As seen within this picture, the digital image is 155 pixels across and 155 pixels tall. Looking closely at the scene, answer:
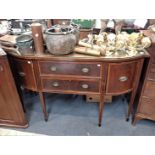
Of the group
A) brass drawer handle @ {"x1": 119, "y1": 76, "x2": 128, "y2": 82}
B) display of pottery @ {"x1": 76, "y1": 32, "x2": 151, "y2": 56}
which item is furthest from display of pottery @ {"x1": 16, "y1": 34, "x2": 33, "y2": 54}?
brass drawer handle @ {"x1": 119, "y1": 76, "x2": 128, "y2": 82}

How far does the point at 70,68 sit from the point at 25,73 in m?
0.41

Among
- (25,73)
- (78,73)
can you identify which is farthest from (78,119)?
(25,73)

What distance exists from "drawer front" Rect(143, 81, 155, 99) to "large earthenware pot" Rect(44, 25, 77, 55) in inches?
27.1

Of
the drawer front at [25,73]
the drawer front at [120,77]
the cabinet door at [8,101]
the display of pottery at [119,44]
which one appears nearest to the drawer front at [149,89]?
the drawer front at [120,77]

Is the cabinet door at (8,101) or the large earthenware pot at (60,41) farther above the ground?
the large earthenware pot at (60,41)

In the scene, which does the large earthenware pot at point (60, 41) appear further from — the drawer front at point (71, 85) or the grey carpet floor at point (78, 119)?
the grey carpet floor at point (78, 119)

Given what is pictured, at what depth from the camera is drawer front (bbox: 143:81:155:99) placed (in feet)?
4.39

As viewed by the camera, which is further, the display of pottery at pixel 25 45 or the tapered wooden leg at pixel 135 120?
the tapered wooden leg at pixel 135 120

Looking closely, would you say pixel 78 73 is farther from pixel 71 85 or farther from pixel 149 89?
pixel 149 89

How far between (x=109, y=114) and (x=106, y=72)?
0.68 metres

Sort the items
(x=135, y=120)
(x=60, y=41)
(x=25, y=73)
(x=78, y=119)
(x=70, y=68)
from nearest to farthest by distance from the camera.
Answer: (x=60, y=41) → (x=70, y=68) → (x=25, y=73) → (x=135, y=120) → (x=78, y=119)

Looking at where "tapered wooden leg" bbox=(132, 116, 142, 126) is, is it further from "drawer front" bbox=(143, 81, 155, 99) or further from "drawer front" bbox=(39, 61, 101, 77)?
"drawer front" bbox=(39, 61, 101, 77)

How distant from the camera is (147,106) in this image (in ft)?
4.79

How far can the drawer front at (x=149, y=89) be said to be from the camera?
134 cm
